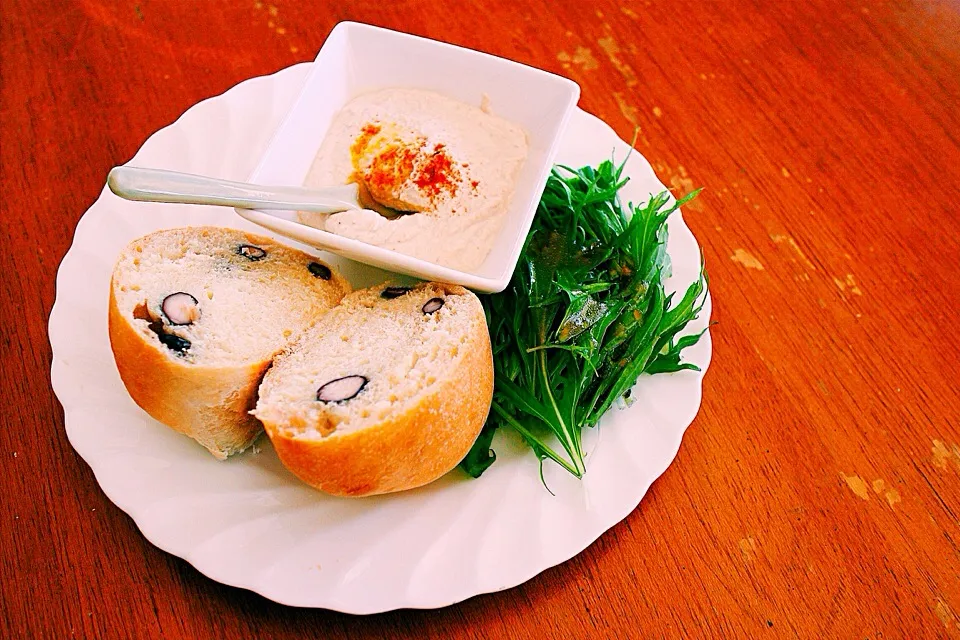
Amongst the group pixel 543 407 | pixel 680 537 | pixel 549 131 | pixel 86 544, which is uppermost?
pixel 549 131

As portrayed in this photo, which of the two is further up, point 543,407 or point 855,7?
point 855,7

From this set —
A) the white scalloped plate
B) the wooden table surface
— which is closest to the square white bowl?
the white scalloped plate

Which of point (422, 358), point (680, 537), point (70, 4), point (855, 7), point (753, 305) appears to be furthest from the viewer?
point (855, 7)

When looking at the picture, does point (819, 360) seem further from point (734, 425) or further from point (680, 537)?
point (680, 537)

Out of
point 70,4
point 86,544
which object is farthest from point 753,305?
point 70,4

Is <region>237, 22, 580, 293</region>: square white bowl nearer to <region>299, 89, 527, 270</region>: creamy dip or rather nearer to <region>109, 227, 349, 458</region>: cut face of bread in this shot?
<region>299, 89, 527, 270</region>: creamy dip

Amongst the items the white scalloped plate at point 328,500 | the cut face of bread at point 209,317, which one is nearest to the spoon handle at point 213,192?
the cut face of bread at point 209,317
